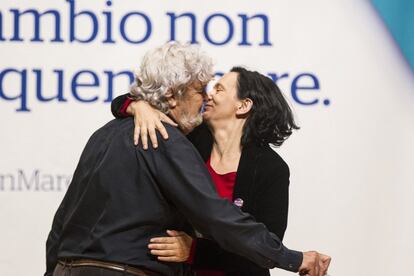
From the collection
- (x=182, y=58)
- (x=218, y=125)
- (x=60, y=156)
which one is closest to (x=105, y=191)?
(x=182, y=58)

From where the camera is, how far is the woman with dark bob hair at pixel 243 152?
2391 mm

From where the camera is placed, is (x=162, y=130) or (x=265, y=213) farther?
(x=265, y=213)

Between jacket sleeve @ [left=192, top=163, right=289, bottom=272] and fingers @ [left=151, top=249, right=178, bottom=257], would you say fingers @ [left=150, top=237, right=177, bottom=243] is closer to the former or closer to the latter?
fingers @ [left=151, top=249, right=178, bottom=257]

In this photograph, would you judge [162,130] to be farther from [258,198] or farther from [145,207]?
[258,198]

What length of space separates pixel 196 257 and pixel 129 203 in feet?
1.35

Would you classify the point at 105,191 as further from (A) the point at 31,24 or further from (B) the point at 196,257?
(A) the point at 31,24

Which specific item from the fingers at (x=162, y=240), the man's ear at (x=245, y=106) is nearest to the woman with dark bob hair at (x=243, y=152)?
the man's ear at (x=245, y=106)

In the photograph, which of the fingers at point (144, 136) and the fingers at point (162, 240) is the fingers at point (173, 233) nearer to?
the fingers at point (162, 240)

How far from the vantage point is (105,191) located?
6.60 feet

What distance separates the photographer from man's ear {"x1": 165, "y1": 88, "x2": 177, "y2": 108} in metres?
2.12

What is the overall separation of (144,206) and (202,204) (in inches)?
6.2

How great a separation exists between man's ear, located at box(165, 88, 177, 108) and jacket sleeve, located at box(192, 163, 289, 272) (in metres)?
0.44

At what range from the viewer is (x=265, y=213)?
2.44 metres

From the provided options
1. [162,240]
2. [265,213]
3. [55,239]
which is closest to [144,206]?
[162,240]
